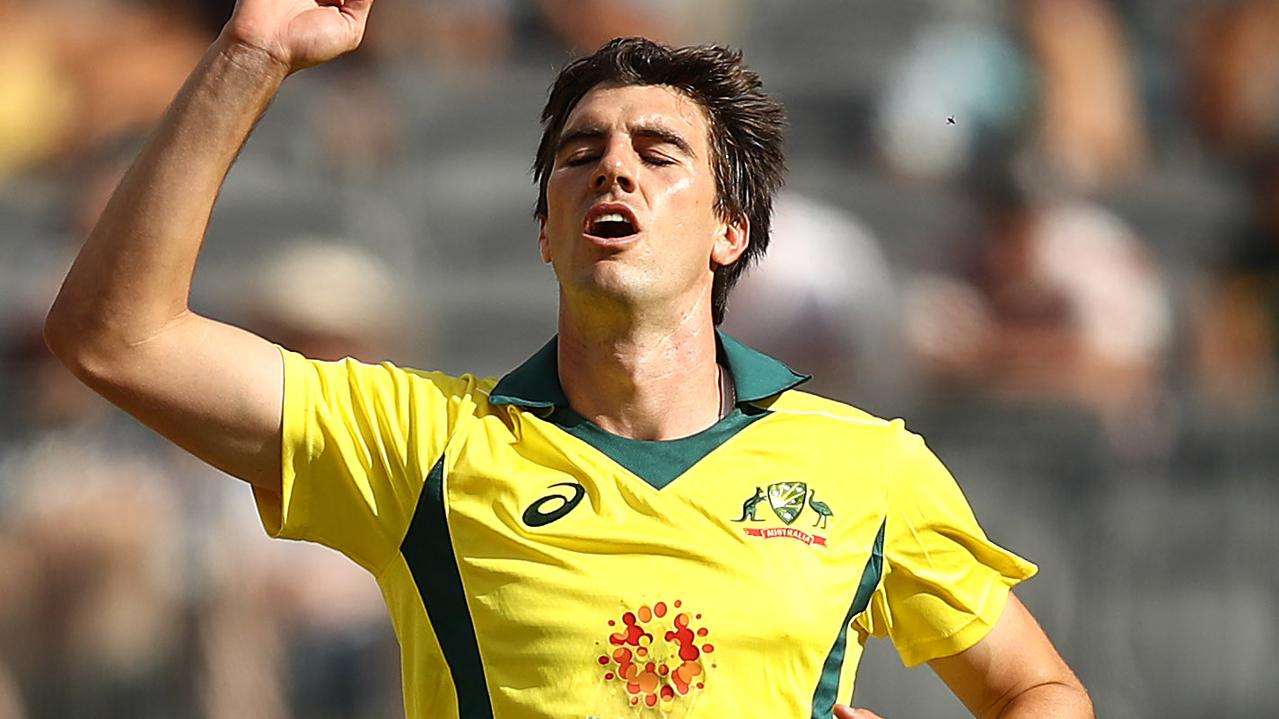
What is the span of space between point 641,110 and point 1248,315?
5701 millimetres

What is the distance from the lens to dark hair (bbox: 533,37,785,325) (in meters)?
3.57

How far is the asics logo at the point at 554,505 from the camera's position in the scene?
3150mm

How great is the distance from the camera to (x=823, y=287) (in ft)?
25.8

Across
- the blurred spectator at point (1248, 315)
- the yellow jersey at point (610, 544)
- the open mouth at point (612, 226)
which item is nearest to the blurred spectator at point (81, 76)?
the blurred spectator at point (1248, 315)

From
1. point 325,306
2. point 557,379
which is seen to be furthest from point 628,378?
point 325,306

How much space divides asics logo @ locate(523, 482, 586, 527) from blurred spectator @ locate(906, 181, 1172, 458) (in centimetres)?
457

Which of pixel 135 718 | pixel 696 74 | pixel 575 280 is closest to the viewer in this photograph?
pixel 575 280

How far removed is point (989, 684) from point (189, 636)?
359 centimetres

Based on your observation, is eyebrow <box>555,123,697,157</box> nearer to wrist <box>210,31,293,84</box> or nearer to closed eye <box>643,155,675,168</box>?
closed eye <box>643,155,675,168</box>

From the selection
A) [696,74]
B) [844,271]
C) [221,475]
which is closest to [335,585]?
[221,475]

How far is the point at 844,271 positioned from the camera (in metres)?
7.98

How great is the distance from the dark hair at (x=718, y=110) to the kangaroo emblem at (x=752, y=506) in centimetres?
54

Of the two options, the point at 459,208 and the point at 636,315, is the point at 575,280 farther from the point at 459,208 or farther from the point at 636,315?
the point at 459,208

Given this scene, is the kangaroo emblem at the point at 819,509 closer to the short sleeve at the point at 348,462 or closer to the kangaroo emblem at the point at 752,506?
the kangaroo emblem at the point at 752,506
